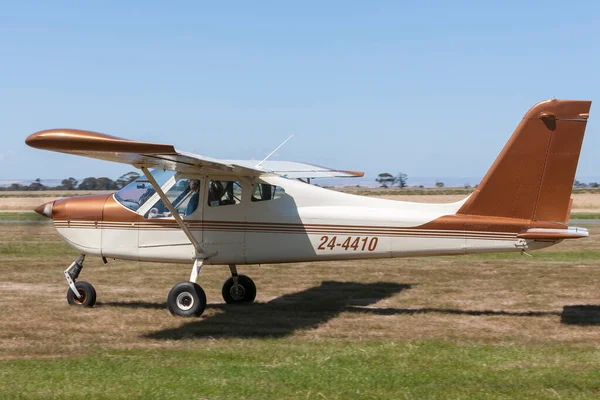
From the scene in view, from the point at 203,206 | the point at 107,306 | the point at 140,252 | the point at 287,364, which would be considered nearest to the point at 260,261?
the point at 203,206

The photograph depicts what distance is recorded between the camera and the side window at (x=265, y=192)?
10.2m

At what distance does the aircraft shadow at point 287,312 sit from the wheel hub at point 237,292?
278 millimetres

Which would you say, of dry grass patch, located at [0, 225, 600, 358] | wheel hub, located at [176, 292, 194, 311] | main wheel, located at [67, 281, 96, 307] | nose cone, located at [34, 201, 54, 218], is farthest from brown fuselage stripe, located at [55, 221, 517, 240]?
dry grass patch, located at [0, 225, 600, 358]

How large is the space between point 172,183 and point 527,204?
5146 millimetres

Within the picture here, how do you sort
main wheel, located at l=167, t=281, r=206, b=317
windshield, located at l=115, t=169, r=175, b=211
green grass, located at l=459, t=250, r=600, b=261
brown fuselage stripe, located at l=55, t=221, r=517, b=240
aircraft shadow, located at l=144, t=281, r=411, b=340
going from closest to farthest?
aircraft shadow, located at l=144, t=281, r=411, b=340 → brown fuselage stripe, located at l=55, t=221, r=517, b=240 → main wheel, located at l=167, t=281, r=206, b=317 → windshield, located at l=115, t=169, r=175, b=211 → green grass, located at l=459, t=250, r=600, b=261

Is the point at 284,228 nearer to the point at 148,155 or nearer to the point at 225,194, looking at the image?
the point at 225,194

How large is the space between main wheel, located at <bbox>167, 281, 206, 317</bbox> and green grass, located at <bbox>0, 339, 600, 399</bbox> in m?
1.88

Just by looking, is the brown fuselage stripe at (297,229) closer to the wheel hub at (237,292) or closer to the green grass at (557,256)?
the wheel hub at (237,292)

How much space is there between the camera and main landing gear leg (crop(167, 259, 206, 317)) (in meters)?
9.57

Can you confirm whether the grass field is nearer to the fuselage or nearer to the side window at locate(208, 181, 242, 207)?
the fuselage

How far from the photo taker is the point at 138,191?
1069cm

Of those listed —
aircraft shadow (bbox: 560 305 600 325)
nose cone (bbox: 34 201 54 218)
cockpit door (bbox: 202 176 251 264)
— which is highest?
cockpit door (bbox: 202 176 251 264)

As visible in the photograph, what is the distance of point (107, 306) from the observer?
35.4 feet

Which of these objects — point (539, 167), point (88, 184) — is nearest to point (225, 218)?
point (539, 167)
